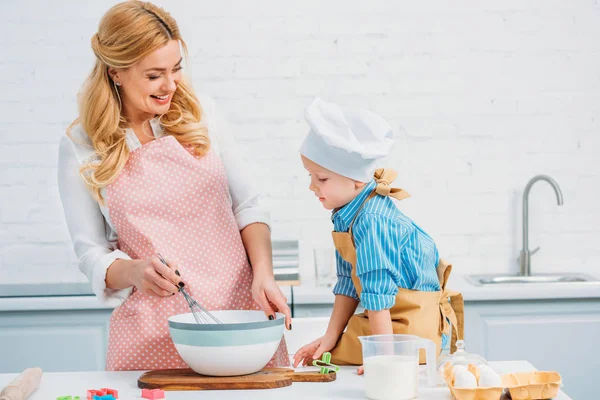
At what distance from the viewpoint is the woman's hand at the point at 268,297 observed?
1.86 m

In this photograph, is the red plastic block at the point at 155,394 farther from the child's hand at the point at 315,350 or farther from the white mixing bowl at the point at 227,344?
the child's hand at the point at 315,350

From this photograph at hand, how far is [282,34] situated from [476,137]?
0.98 meters

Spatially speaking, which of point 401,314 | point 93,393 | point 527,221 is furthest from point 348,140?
point 527,221

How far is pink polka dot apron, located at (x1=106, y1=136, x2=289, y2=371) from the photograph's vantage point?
1918 millimetres

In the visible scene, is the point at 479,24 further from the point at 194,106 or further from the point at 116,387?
the point at 116,387

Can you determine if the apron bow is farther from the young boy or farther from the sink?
the sink

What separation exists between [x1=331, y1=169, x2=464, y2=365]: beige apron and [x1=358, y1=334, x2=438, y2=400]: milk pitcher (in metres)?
0.17

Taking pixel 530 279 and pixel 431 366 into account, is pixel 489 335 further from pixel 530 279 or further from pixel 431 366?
pixel 431 366

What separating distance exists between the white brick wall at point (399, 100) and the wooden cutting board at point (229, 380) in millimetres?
1918

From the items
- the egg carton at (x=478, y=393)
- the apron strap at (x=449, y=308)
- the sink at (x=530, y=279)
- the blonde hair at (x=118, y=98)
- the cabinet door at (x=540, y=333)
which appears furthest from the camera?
the sink at (x=530, y=279)

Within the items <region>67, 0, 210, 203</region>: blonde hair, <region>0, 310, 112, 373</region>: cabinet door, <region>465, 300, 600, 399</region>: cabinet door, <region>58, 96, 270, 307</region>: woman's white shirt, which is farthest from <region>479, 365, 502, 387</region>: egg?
<region>0, 310, 112, 373</region>: cabinet door

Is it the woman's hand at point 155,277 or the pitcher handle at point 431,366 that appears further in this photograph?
the woman's hand at point 155,277

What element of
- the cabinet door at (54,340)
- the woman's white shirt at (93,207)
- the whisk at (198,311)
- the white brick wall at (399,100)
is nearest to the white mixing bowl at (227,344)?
the whisk at (198,311)

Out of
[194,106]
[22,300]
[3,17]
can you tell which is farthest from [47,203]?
[194,106]
